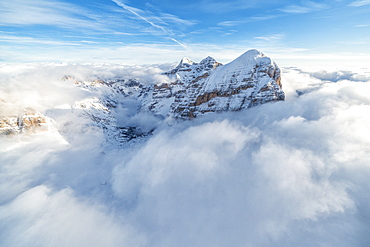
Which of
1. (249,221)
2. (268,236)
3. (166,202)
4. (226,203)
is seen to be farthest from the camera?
(166,202)

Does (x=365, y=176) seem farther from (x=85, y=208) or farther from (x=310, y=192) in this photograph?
(x=85, y=208)

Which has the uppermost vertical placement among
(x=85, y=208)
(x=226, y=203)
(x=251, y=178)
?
(x=251, y=178)

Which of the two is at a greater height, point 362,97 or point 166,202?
point 362,97

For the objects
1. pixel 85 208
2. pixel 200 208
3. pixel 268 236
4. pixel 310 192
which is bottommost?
pixel 85 208

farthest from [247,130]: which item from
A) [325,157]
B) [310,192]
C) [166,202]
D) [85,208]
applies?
[85,208]

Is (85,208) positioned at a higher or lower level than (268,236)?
lower

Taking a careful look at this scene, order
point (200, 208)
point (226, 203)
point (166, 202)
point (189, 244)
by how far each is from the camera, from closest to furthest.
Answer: point (189, 244), point (226, 203), point (200, 208), point (166, 202)

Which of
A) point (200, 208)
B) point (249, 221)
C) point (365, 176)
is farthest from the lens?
point (200, 208)

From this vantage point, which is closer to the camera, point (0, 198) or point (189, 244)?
point (189, 244)

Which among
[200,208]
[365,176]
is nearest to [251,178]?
[200,208]

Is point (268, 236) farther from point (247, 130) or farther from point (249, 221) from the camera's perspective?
point (247, 130)
